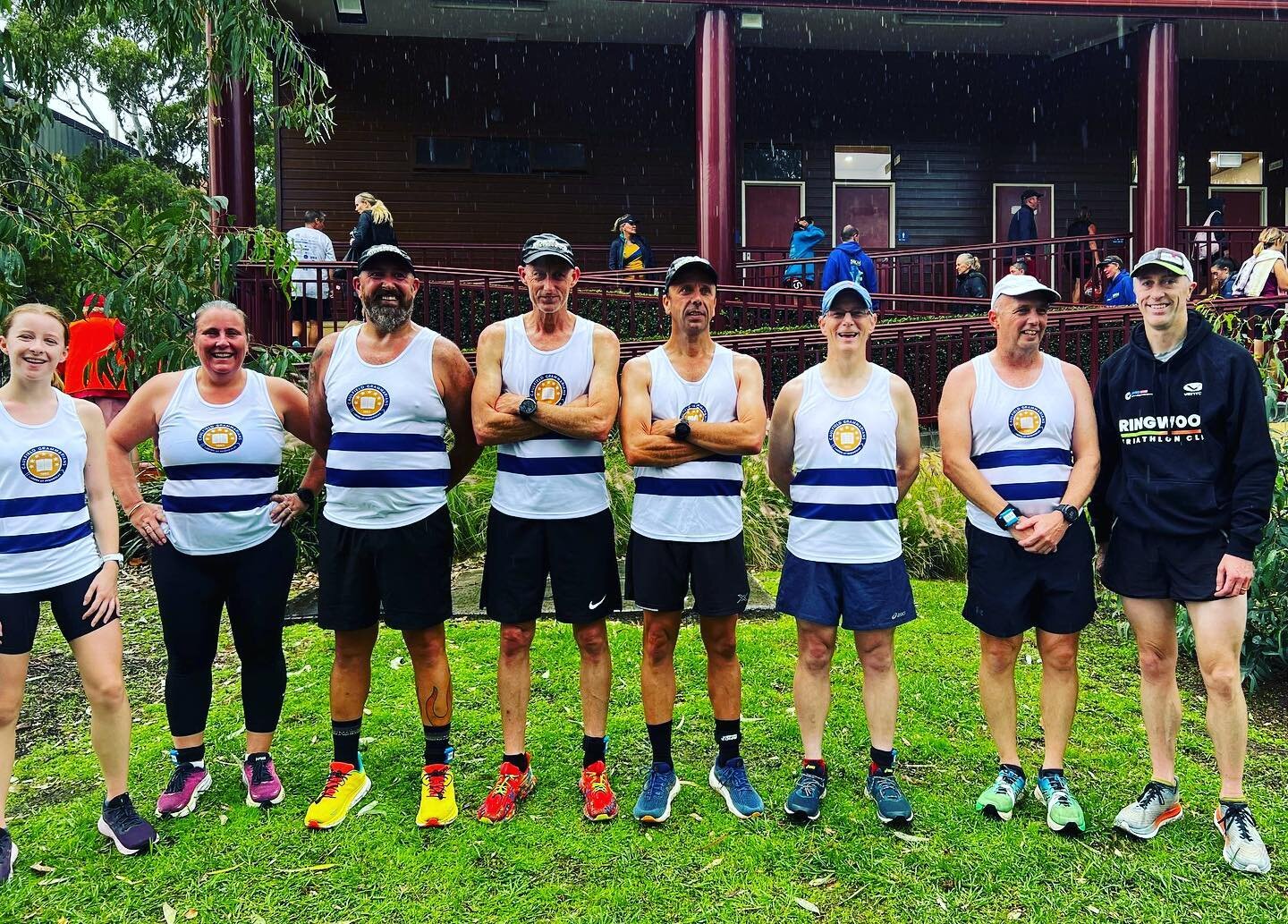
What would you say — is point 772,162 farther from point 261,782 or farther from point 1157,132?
point 261,782

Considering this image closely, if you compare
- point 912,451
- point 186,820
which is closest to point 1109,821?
point 912,451

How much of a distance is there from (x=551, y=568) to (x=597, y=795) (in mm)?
891

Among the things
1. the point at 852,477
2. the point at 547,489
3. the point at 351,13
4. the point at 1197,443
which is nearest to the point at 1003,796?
the point at 852,477

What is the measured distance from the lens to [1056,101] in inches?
663

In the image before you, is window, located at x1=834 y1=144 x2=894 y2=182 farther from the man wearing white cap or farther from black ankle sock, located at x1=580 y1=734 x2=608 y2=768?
black ankle sock, located at x1=580 y1=734 x2=608 y2=768

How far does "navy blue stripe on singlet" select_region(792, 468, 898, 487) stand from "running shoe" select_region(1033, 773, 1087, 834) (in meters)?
1.29

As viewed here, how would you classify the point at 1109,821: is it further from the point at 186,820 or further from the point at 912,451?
the point at 186,820

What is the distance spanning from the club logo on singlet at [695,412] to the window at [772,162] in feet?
44.2

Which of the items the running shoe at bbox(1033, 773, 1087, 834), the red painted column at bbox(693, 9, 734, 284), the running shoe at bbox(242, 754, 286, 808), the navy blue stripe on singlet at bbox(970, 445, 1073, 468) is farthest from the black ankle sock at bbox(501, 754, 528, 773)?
the red painted column at bbox(693, 9, 734, 284)

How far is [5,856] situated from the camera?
355 centimetres

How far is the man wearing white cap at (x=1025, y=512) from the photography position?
12.5 feet

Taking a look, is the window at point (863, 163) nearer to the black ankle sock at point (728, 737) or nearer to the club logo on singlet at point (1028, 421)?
the club logo on singlet at point (1028, 421)

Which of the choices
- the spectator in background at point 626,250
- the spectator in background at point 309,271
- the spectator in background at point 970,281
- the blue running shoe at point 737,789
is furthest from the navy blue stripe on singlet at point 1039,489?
the spectator in background at point 970,281

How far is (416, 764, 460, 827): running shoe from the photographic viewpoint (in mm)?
3898
